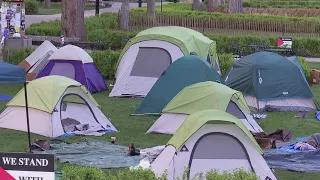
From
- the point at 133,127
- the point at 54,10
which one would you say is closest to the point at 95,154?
the point at 133,127

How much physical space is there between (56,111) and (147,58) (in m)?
4.83

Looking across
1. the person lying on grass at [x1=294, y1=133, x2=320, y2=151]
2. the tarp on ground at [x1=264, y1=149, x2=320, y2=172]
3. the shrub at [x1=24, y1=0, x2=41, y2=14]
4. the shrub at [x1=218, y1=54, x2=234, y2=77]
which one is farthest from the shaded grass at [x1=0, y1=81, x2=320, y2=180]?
the shrub at [x1=24, y1=0, x2=41, y2=14]

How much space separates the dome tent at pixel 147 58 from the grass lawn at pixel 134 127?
1.56 feet

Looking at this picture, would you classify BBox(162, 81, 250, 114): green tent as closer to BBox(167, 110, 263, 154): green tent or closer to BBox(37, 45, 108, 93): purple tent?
BBox(167, 110, 263, 154): green tent

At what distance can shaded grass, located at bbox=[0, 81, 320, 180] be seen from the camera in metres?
11.8

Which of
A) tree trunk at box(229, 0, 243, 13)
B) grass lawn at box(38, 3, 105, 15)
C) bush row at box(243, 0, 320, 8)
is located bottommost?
grass lawn at box(38, 3, 105, 15)

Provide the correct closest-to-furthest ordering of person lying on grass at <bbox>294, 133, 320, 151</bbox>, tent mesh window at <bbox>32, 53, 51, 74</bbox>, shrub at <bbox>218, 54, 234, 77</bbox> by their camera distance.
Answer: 1. person lying on grass at <bbox>294, 133, 320, 151</bbox>
2. tent mesh window at <bbox>32, 53, 51, 74</bbox>
3. shrub at <bbox>218, 54, 234, 77</bbox>

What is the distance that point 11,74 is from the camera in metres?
11.0

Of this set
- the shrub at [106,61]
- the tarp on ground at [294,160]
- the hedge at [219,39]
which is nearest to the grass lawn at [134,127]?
the tarp on ground at [294,160]

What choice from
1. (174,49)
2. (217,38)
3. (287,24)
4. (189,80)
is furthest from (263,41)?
(189,80)

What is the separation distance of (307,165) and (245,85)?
18.5 ft

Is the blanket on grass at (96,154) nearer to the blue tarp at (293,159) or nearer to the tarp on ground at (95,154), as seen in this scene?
the tarp on ground at (95,154)

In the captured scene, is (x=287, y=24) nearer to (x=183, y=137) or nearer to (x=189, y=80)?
(x=189, y=80)

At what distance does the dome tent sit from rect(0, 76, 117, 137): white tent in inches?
152
